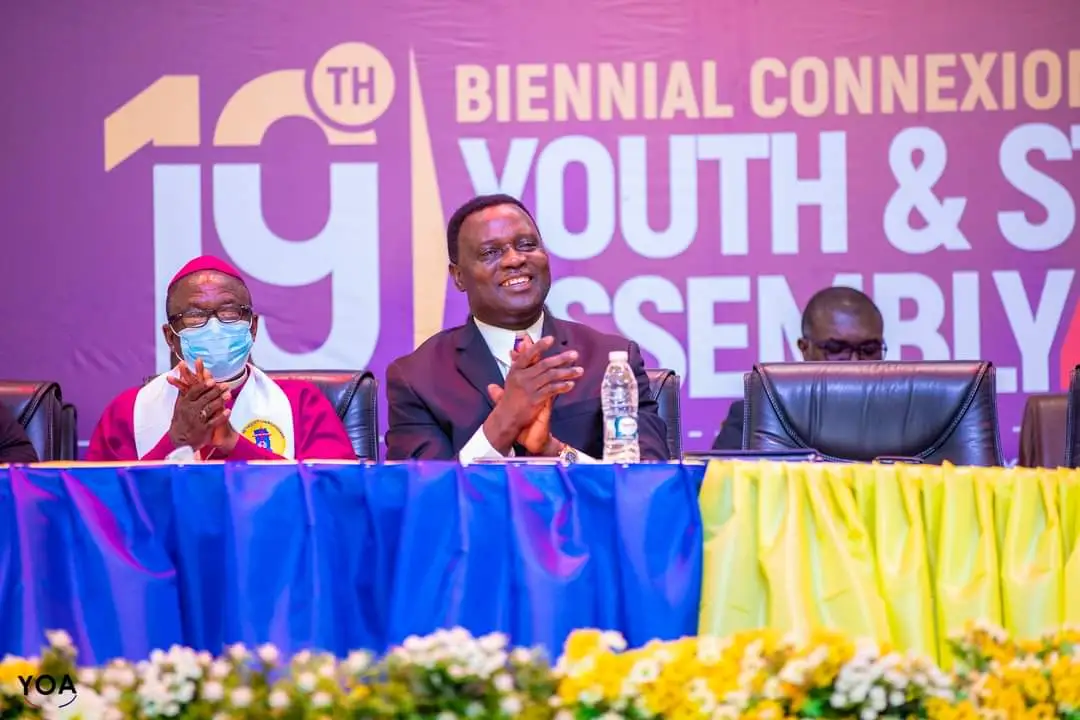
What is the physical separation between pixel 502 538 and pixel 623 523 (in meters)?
0.21

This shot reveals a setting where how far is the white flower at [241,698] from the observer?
74.5 inches

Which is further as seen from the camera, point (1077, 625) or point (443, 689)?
point (1077, 625)

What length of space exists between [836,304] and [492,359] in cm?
208

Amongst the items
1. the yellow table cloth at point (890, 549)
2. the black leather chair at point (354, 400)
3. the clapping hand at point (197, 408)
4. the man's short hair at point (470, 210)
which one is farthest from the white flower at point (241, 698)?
the black leather chair at point (354, 400)

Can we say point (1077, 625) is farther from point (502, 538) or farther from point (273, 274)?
point (273, 274)

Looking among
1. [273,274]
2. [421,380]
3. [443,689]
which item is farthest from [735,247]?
[443,689]

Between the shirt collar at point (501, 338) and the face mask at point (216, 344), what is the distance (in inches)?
24.6

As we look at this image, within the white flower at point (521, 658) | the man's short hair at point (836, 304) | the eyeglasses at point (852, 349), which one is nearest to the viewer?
the white flower at point (521, 658)

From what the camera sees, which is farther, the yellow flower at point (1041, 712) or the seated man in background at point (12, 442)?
the seated man in background at point (12, 442)

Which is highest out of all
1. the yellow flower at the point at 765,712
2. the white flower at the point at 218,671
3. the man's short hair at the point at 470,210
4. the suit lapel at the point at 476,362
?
the man's short hair at the point at 470,210

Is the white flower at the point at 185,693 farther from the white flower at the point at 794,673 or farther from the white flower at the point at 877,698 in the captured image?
the white flower at the point at 877,698

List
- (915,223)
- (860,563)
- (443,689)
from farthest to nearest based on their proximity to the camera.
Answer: (915,223), (860,563), (443,689)

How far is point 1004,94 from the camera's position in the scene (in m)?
5.53

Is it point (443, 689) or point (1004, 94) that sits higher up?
point (1004, 94)
